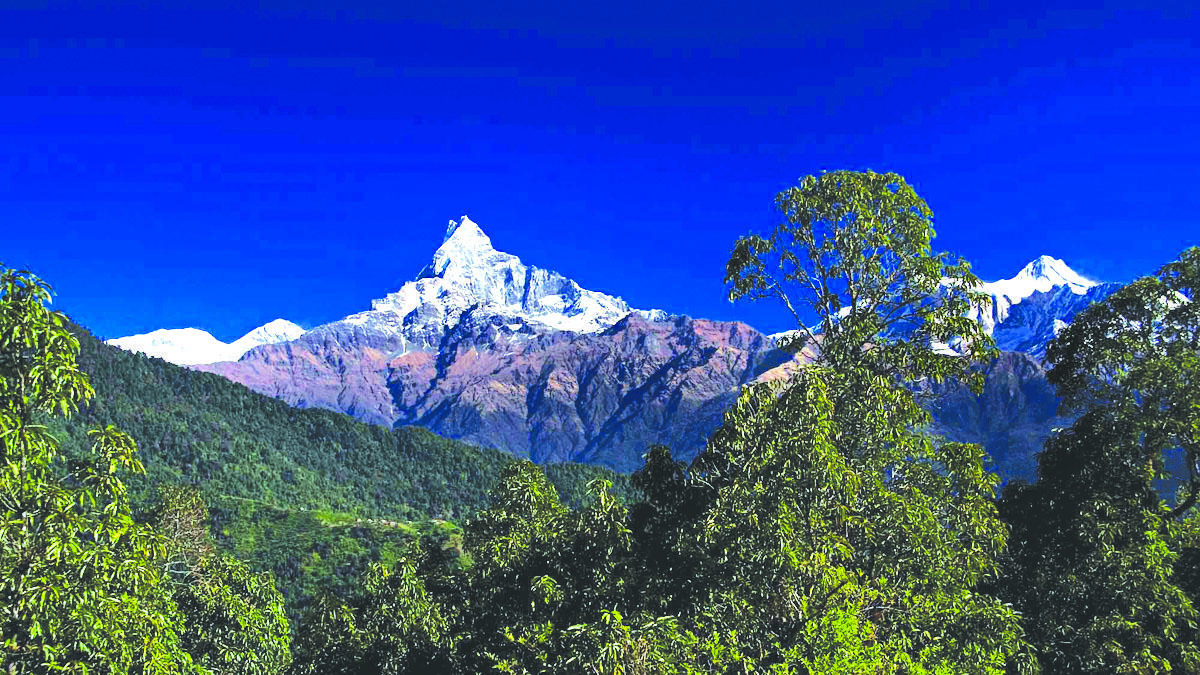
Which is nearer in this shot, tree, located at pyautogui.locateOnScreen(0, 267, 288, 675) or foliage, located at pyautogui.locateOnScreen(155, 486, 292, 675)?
tree, located at pyautogui.locateOnScreen(0, 267, 288, 675)

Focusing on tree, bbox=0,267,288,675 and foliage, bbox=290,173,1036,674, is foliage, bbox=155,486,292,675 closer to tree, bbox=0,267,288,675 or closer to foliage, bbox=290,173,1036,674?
foliage, bbox=290,173,1036,674

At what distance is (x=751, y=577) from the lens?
18391 millimetres

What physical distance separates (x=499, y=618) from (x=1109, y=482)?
24009mm

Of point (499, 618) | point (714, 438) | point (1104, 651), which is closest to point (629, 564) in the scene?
point (714, 438)

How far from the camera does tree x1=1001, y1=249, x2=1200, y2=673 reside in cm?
2408

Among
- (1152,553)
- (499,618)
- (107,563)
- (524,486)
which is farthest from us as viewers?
(524,486)

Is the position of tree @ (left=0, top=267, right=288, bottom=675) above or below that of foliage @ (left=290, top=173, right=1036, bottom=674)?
below

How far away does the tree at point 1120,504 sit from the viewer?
24.1m

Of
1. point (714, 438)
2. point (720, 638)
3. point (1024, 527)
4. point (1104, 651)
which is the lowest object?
point (720, 638)

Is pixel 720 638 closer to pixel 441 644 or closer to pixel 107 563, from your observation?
pixel 107 563

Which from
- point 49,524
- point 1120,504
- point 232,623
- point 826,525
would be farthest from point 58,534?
point 232,623

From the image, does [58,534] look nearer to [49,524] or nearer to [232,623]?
[49,524]

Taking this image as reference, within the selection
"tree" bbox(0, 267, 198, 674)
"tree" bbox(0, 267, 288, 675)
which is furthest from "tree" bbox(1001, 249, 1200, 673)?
"tree" bbox(0, 267, 198, 674)

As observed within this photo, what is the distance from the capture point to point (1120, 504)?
25938 mm
